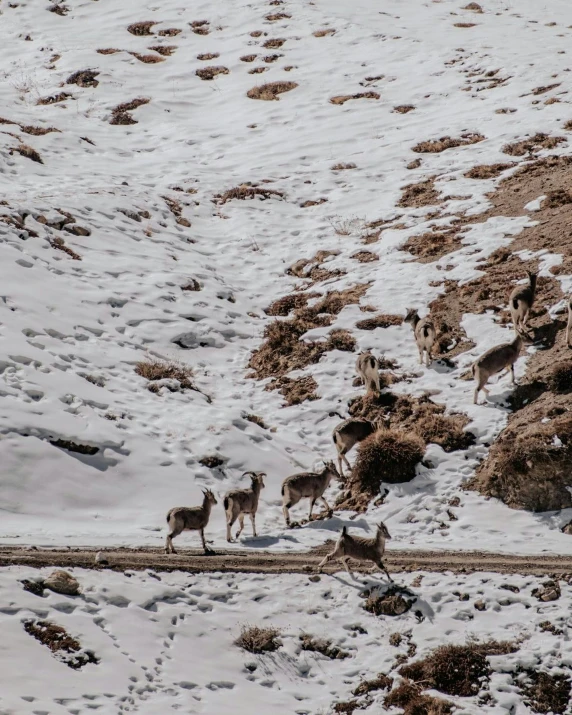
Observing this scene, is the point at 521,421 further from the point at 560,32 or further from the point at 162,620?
the point at 560,32

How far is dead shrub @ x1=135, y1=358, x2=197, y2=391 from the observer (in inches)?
797

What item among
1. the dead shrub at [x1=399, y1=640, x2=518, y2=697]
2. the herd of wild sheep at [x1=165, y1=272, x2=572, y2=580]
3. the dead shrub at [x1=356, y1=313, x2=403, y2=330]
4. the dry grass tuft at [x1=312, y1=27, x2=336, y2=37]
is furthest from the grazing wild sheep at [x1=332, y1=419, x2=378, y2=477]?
the dry grass tuft at [x1=312, y1=27, x2=336, y2=37]

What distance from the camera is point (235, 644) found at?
11227 millimetres

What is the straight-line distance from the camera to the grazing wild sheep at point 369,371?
62.3 feet

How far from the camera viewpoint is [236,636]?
11.4 metres

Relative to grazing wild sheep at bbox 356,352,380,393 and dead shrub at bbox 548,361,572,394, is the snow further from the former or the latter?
grazing wild sheep at bbox 356,352,380,393

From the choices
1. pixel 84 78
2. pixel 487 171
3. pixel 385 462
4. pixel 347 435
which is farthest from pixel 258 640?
pixel 84 78

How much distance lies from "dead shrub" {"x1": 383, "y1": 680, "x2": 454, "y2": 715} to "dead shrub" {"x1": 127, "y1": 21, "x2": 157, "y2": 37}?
A: 53.8 metres

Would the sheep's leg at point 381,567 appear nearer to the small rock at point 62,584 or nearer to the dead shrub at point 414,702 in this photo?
the dead shrub at point 414,702

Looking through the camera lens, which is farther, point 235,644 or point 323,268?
point 323,268

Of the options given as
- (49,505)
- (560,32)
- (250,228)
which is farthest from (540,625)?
(560,32)

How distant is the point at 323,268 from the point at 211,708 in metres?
19.6

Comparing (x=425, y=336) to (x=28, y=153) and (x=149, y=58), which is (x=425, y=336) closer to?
(x=28, y=153)

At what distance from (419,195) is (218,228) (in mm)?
8639
